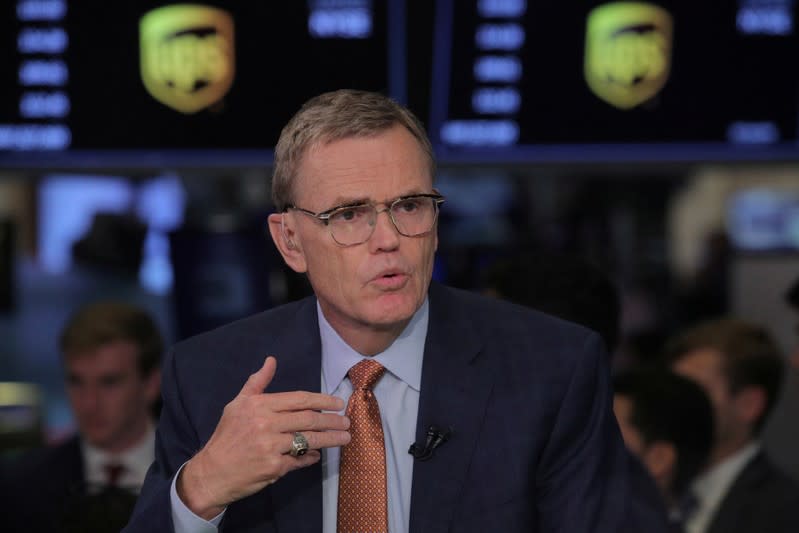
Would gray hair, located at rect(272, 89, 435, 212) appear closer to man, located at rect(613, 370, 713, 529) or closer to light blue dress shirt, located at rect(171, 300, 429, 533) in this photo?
light blue dress shirt, located at rect(171, 300, 429, 533)

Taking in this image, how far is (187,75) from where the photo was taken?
3.87 meters

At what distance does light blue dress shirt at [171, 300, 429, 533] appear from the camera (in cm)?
202

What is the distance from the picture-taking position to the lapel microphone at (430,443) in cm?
196

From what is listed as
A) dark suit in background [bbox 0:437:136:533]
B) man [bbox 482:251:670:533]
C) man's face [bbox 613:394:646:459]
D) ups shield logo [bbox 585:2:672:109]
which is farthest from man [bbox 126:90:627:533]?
ups shield logo [bbox 585:2:672:109]

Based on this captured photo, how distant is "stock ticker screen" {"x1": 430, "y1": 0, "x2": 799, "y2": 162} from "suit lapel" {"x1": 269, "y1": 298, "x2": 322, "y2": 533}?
6.14 feet

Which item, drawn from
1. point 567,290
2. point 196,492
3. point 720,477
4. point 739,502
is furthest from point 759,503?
point 196,492

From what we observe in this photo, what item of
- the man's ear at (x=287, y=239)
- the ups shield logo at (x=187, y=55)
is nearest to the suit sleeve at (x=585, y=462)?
the man's ear at (x=287, y=239)

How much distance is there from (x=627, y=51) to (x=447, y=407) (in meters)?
2.23

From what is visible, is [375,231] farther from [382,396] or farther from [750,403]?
[750,403]

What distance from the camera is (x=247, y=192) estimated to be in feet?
43.7

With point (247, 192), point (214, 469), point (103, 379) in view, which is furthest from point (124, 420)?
point (247, 192)

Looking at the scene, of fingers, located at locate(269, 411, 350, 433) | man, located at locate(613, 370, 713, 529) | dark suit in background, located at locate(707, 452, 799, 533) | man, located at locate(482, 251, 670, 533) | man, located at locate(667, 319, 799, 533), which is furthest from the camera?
man, located at locate(667, 319, 799, 533)

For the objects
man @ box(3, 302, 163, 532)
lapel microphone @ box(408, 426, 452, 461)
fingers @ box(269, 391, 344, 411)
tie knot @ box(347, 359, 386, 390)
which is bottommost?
man @ box(3, 302, 163, 532)

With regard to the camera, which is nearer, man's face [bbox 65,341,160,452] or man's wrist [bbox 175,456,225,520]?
man's wrist [bbox 175,456,225,520]
